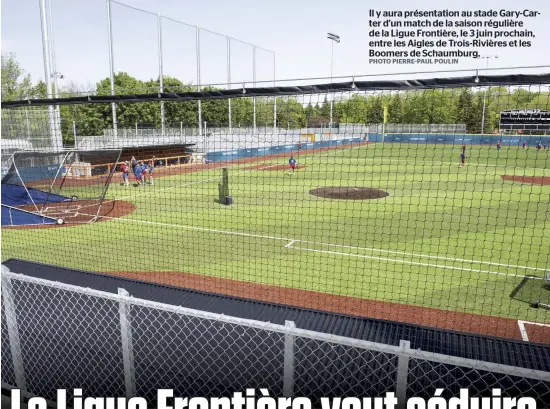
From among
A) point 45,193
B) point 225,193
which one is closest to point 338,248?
point 225,193

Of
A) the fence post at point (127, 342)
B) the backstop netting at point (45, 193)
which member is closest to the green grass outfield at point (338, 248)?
the backstop netting at point (45, 193)

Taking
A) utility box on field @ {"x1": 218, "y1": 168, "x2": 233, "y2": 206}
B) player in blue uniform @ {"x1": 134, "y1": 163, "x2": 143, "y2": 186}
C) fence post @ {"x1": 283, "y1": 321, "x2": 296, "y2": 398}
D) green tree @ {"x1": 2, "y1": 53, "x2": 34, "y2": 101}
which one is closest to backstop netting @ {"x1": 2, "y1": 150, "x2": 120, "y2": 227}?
player in blue uniform @ {"x1": 134, "y1": 163, "x2": 143, "y2": 186}

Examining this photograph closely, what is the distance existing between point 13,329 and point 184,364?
150cm

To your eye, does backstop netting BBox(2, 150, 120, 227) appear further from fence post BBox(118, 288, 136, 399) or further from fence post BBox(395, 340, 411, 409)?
fence post BBox(395, 340, 411, 409)

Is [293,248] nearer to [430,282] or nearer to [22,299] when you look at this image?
[430,282]

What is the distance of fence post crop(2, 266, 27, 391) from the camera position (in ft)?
10.8

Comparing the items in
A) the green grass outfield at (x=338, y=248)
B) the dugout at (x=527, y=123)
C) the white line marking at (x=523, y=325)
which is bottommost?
the white line marking at (x=523, y=325)

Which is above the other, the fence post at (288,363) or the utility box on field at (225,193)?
the fence post at (288,363)

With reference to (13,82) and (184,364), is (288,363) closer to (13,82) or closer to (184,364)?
(184,364)

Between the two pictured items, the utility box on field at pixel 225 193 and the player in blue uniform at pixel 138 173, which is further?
the player in blue uniform at pixel 138 173

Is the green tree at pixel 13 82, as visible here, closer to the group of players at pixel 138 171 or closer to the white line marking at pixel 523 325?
the group of players at pixel 138 171

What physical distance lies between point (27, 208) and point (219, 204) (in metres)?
6.95

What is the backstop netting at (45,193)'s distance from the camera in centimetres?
1326

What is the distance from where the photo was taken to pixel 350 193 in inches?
746
